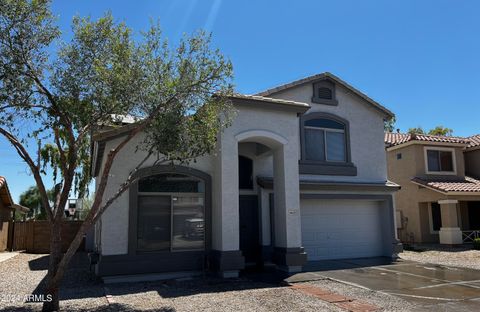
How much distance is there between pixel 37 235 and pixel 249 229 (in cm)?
1404

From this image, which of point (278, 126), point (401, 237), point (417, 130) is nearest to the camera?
point (278, 126)

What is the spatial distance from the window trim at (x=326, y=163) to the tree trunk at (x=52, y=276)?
32.6 ft

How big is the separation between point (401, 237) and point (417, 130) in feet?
73.0

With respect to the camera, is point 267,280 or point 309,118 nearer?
point 267,280

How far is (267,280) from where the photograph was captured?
11.5 m

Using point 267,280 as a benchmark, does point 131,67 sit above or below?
above

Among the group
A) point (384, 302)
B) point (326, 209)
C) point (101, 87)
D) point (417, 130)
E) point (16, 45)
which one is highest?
point (417, 130)

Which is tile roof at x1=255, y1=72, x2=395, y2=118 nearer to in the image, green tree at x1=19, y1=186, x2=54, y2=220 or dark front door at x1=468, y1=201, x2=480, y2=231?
dark front door at x1=468, y1=201, x2=480, y2=231

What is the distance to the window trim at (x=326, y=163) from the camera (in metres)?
16.1

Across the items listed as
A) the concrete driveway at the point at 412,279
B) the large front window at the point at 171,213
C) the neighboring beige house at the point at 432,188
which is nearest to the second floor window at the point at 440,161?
the neighboring beige house at the point at 432,188

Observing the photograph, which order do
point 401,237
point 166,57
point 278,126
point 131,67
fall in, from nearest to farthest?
point 131,67, point 166,57, point 278,126, point 401,237

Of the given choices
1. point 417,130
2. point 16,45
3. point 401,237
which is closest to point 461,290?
point 16,45

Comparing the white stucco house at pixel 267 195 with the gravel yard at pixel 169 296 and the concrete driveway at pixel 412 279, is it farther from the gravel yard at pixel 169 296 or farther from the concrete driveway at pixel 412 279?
the concrete driveway at pixel 412 279

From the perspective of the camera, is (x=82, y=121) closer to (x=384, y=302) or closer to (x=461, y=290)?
(x=384, y=302)
